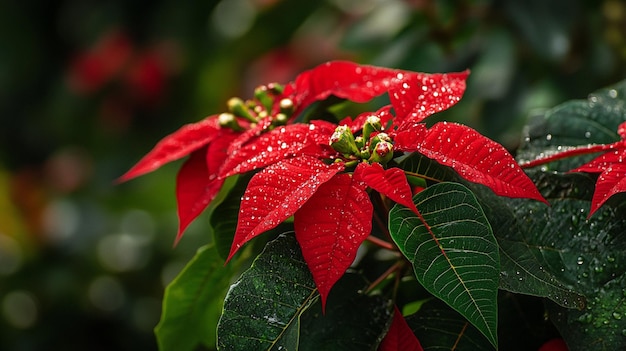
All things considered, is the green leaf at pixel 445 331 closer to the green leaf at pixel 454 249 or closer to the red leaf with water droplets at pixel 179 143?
the green leaf at pixel 454 249

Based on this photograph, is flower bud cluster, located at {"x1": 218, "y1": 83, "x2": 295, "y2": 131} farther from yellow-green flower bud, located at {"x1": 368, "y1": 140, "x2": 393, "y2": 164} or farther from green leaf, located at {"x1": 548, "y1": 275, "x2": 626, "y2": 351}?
green leaf, located at {"x1": 548, "y1": 275, "x2": 626, "y2": 351}

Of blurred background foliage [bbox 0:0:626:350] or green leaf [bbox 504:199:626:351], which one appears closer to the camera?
green leaf [bbox 504:199:626:351]

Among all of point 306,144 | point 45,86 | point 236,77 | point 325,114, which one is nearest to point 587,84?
point 325,114

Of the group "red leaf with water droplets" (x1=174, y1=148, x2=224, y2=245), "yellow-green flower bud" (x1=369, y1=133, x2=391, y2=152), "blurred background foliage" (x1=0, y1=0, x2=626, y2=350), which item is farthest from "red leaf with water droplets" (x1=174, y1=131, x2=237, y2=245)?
"blurred background foliage" (x1=0, y1=0, x2=626, y2=350)

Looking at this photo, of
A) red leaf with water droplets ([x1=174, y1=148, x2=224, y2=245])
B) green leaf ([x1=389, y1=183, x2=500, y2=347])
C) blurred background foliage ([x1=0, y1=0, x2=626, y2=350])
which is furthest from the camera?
blurred background foliage ([x1=0, y1=0, x2=626, y2=350])

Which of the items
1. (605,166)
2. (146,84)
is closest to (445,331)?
(605,166)

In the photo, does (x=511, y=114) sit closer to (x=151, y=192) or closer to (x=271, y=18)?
(x=271, y=18)

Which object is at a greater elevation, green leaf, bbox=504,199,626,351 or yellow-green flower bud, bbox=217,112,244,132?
yellow-green flower bud, bbox=217,112,244,132
